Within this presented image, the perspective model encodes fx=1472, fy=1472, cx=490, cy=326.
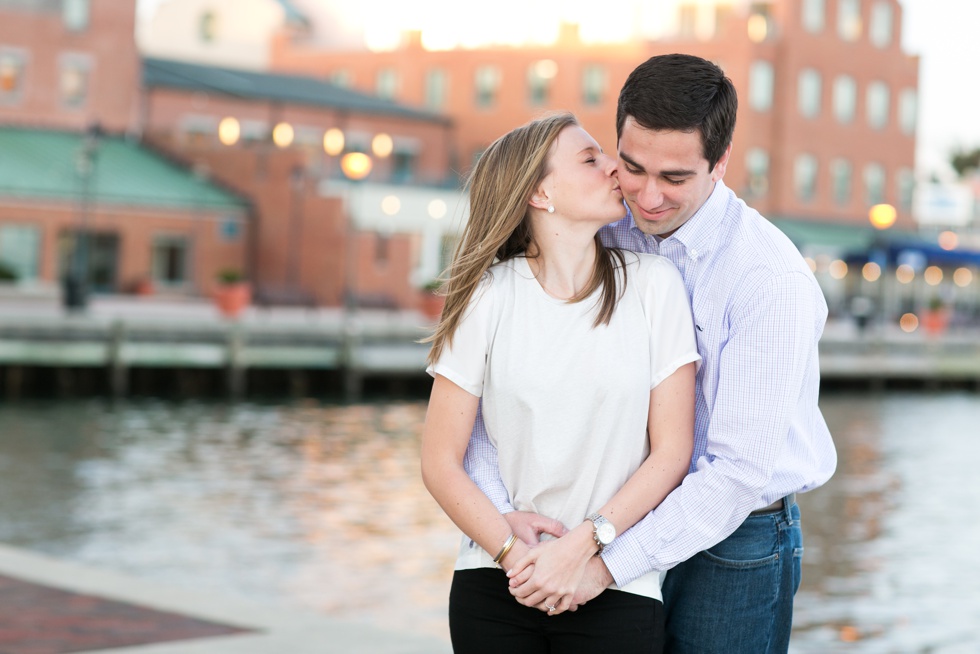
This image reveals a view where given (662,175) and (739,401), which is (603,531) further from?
(662,175)

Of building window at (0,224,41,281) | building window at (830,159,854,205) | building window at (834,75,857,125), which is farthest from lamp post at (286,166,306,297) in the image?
building window at (834,75,857,125)

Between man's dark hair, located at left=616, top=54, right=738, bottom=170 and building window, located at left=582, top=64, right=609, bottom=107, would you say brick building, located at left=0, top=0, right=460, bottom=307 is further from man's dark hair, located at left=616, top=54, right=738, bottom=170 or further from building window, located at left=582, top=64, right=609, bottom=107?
man's dark hair, located at left=616, top=54, right=738, bottom=170

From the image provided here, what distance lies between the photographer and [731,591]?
334cm

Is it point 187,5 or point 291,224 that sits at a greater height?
point 187,5

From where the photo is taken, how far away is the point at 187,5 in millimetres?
69938

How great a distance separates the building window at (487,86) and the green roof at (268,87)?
2.13 m

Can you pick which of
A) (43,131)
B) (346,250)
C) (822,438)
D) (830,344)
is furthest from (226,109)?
(822,438)

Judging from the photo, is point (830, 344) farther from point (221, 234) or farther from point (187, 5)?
point (187, 5)

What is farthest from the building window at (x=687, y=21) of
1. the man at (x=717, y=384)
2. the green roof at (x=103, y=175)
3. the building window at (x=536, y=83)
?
the man at (x=717, y=384)

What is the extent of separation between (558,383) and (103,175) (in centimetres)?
4160

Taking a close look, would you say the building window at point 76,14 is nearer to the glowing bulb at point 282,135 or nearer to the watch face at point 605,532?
the glowing bulb at point 282,135

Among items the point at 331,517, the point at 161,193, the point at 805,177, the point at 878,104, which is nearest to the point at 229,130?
the point at 161,193

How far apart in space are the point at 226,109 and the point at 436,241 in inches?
444

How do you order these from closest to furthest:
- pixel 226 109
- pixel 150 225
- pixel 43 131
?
pixel 150 225 → pixel 43 131 → pixel 226 109
